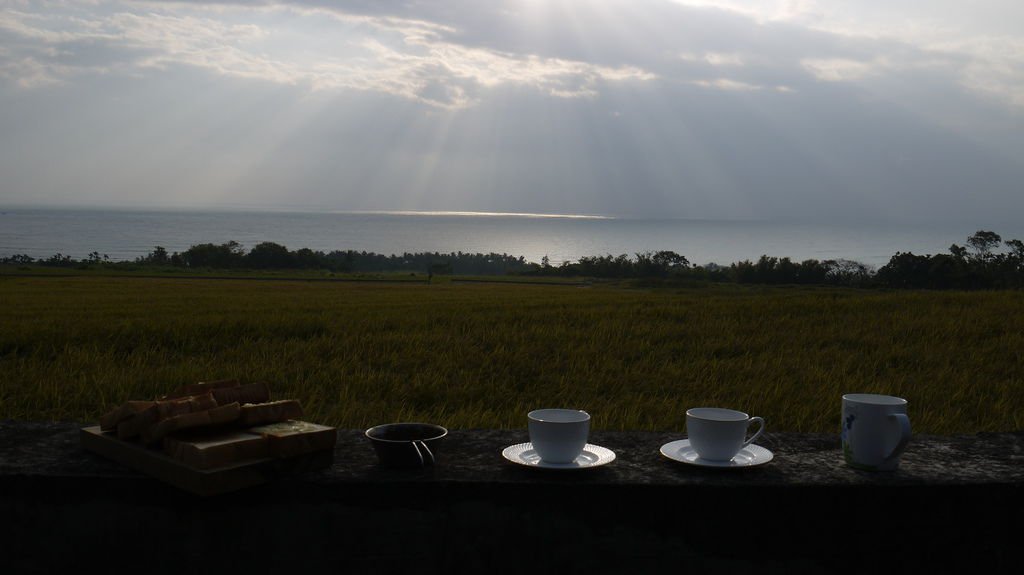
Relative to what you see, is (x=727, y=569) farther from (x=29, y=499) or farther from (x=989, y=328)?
(x=989, y=328)

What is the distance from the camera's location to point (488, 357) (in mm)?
7840

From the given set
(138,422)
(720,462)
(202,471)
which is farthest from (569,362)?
(202,471)

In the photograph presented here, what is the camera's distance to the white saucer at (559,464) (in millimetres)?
2033

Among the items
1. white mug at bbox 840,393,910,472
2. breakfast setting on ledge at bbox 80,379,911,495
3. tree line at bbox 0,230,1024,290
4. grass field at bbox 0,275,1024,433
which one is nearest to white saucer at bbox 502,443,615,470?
breakfast setting on ledge at bbox 80,379,911,495

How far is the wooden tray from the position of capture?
1.88 m

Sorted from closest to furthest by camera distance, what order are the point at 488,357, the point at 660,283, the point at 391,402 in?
the point at 391,402, the point at 488,357, the point at 660,283

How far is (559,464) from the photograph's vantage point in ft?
6.75

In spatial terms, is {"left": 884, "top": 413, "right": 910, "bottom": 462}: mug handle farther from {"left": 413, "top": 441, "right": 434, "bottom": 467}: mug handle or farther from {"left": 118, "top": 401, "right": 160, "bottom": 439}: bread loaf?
{"left": 118, "top": 401, "right": 160, "bottom": 439}: bread loaf

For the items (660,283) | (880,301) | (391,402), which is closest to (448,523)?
(391,402)

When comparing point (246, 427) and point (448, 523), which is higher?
point (246, 427)

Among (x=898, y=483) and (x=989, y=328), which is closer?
(x=898, y=483)

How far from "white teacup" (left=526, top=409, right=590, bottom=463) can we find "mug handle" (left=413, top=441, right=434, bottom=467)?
294 mm

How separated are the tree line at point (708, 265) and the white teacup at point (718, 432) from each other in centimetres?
2508

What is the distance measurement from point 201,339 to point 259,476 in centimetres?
788
